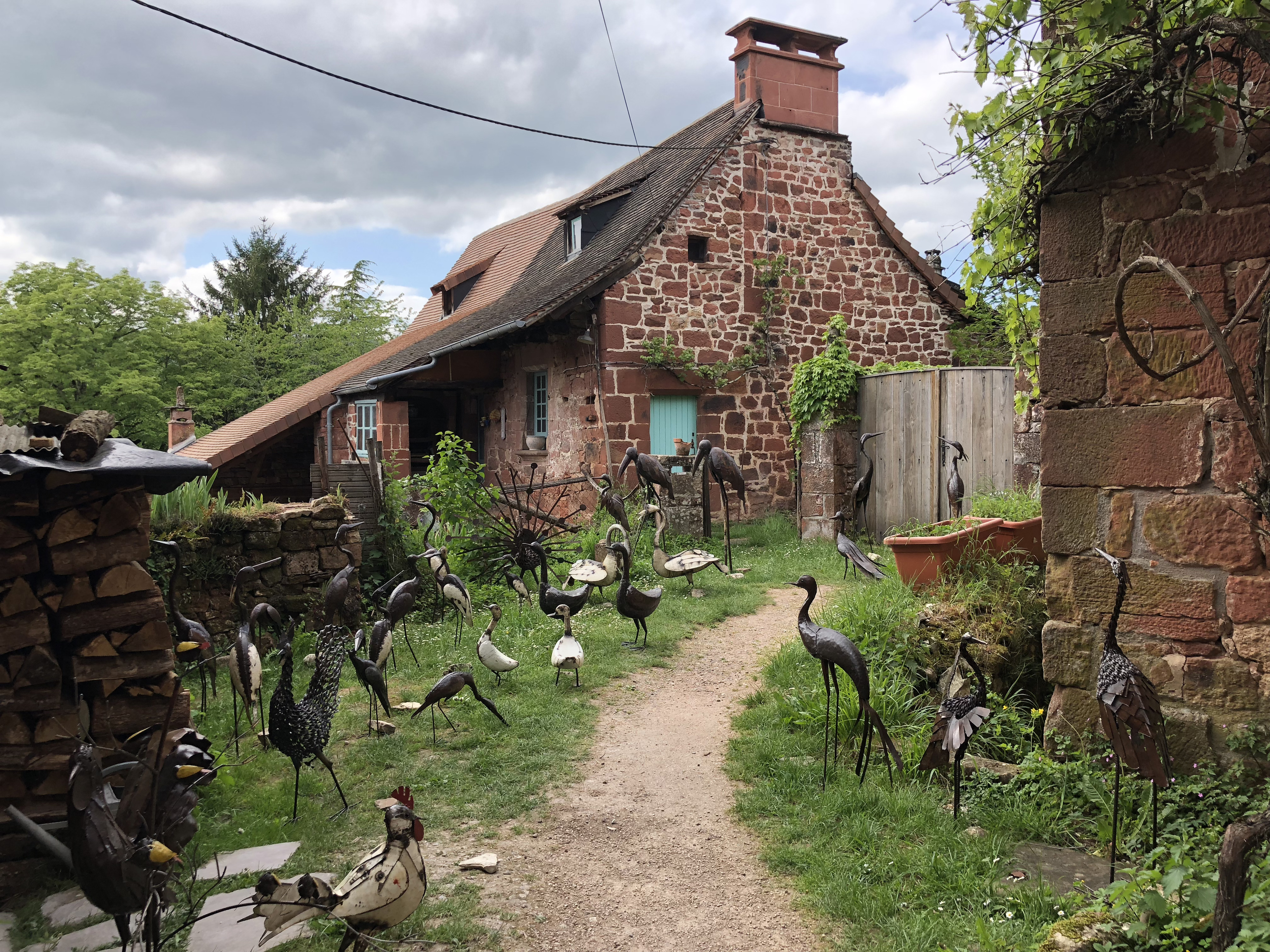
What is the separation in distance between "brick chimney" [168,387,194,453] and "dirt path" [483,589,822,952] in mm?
20241

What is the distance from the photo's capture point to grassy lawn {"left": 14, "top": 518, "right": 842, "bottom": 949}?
12.3ft

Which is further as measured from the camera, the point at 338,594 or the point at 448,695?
the point at 338,594

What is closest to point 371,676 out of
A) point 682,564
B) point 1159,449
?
point 682,564

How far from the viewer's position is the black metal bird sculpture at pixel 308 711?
13.5ft

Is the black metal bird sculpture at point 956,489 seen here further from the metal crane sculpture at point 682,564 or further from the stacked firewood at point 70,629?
the stacked firewood at point 70,629

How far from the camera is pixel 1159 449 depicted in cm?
383

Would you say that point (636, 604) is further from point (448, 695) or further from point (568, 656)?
point (448, 695)

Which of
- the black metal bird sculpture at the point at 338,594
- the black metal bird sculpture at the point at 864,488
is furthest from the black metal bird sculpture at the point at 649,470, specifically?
the black metal bird sculpture at the point at 338,594

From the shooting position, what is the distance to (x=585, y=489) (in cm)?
1318

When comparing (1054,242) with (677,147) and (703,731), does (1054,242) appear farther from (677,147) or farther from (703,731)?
(677,147)

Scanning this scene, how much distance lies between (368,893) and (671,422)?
10660 millimetres

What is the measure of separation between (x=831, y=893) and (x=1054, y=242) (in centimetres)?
305

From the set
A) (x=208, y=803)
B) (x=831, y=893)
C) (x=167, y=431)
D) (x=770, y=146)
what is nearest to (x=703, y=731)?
(x=831, y=893)

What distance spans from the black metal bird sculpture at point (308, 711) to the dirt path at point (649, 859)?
39.7 inches
